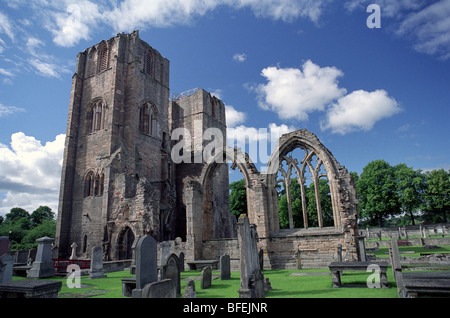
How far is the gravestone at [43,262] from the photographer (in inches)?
452

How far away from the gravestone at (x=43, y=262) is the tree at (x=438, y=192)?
43071 mm

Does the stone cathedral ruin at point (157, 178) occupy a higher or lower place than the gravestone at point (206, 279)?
higher

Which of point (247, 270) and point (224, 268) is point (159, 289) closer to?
point (247, 270)

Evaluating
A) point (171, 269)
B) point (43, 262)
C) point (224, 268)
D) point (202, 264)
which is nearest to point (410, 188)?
point (202, 264)

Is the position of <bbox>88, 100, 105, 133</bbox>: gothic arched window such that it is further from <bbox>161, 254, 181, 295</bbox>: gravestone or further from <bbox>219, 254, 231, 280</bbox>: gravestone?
<bbox>161, 254, 181, 295</bbox>: gravestone

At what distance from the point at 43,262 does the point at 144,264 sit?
8.72 meters

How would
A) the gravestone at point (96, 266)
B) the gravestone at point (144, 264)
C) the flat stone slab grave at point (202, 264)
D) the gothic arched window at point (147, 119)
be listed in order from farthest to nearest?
the gothic arched window at point (147, 119), the flat stone slab grave at point (202, 264), the gravestone at point (96, 266), the gravestone at point (144, 264)

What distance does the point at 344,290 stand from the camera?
633cm

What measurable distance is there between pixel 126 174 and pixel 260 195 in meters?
11.7

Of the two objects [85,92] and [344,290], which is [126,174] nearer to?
[85,92]

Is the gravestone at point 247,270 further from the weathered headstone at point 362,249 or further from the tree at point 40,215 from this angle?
the tree at point 40,215

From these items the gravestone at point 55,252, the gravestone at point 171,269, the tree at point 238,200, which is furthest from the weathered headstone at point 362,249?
the tree at point 238,200

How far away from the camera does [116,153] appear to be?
71.8 ft
